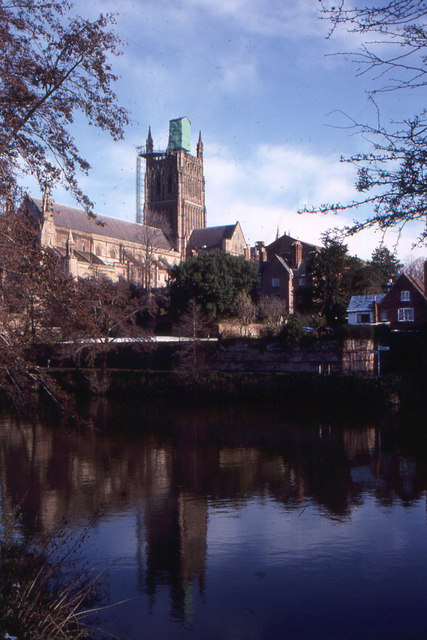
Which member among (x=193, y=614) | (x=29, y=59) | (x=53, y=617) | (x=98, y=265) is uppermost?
(x=98, y=265)

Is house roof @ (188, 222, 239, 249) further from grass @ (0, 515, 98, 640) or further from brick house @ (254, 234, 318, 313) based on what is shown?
grass @ (0, 515, 98, 640)

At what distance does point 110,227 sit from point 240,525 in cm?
6949

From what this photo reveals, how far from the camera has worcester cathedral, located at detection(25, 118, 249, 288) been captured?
67500 millimetres

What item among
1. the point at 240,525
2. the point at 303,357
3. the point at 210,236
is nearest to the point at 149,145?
the point at 210,236

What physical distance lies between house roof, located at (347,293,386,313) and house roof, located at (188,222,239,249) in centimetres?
4822

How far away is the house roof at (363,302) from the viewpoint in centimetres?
3903

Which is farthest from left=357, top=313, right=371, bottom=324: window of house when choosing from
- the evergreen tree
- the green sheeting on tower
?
the green sheeting on tower

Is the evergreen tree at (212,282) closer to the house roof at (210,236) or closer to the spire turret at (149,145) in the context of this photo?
the house roof at (210,236)

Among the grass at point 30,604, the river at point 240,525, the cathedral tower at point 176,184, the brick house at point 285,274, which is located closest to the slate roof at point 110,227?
the cathedral tower at point 176,184

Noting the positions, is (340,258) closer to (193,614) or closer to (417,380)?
(417,380)

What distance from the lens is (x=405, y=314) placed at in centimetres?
3656

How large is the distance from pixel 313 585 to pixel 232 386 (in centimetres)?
2314

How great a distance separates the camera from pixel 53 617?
5.40 meters

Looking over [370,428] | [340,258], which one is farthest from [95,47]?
[340,258]
